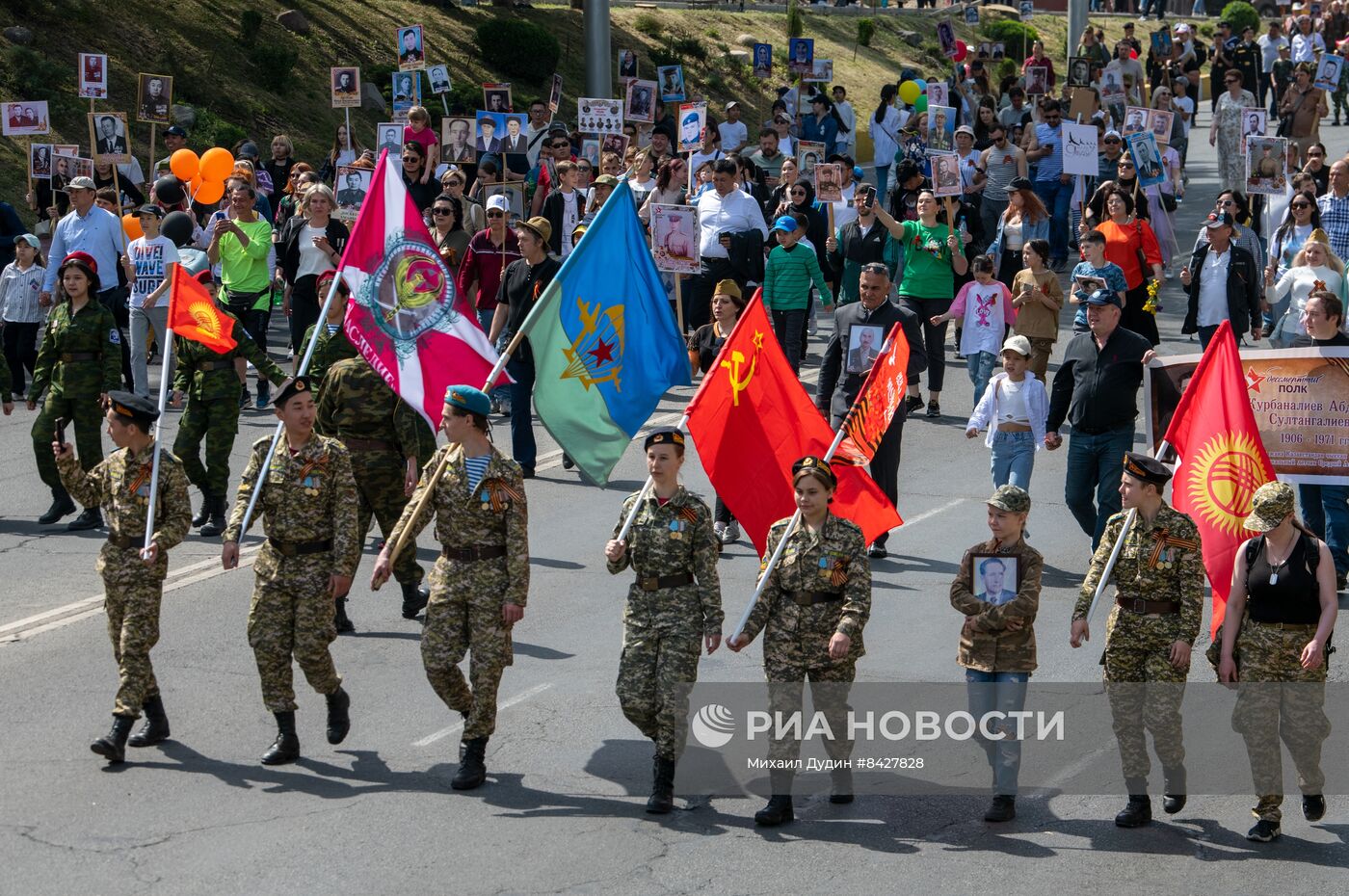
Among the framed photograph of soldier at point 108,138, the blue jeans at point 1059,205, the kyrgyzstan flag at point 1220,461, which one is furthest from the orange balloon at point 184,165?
the kyrgyzstan flag at point 1220,461

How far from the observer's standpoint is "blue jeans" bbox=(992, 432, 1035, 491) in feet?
43.0

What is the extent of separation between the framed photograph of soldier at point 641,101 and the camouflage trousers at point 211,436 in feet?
44.5

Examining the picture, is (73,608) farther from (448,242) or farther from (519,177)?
(519,177)

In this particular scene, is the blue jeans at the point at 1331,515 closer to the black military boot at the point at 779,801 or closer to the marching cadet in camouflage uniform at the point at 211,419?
the black military boot at the point at 779,801

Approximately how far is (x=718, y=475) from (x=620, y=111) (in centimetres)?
Result: 1531

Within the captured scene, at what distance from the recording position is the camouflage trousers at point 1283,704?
8664 millimetres

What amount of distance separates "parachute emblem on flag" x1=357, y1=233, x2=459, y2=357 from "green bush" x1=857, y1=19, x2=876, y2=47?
3894 cm

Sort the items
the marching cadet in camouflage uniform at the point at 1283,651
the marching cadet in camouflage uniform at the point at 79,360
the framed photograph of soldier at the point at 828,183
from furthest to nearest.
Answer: the framed photograph of soldier at the point at 828,183, the marching cadet in camouflage uniform at the point at 79,360, the marching cadet in camouflage uniform at the point at 1283,651

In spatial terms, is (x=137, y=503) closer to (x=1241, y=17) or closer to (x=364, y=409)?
(x=364, y=409)

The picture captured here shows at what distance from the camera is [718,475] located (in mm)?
10297

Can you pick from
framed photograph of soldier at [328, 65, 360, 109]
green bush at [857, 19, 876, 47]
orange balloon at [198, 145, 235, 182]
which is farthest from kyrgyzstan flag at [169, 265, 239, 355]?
green bush at [857, 19, 876, 47]

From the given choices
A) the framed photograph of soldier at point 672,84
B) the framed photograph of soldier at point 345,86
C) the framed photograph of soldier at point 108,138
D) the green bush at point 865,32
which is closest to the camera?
the framed photograph of soldier at point 108,138

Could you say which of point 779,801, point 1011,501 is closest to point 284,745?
point 779,801

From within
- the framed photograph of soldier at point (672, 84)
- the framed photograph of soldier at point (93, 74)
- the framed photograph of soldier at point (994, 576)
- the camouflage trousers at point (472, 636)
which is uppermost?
the framed photograph of soldier at point (672, 84)
